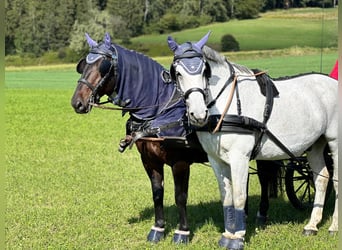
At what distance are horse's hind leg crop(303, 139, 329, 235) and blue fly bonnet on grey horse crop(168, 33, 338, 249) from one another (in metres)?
0.26

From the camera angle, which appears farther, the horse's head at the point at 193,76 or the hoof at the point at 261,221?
the hoof at the point at 261,221

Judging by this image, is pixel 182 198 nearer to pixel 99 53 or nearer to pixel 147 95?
pixel 147 95

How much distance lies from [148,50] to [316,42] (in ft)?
39.4

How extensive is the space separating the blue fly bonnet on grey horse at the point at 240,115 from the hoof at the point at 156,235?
641 mm

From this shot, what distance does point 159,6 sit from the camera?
4731cm

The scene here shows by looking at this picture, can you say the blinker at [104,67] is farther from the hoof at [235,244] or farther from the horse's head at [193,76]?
the hoof at [235,244]

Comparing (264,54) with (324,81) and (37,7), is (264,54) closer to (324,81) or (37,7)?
(37,7)

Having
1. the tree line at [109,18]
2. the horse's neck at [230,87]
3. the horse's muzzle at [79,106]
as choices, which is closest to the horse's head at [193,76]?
the horse's neck at [230,87]

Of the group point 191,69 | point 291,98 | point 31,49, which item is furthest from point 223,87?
point 31,49

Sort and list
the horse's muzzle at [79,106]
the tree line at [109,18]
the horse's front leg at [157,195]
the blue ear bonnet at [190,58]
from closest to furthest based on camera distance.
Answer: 1. the blue ear bonnet at [190,58]
2. the horse's muzzle at [79,106]
3. the horse's front leg at [157,195]
4. the tree line at [109,18]

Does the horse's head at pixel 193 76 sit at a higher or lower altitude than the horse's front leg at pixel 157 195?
higher

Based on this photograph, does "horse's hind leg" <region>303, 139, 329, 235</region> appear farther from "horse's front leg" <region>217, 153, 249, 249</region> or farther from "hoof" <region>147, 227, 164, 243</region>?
"hoof" <region>147, 227, 164, 243</region>

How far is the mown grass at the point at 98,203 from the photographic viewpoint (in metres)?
5.13

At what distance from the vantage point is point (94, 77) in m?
4.54
